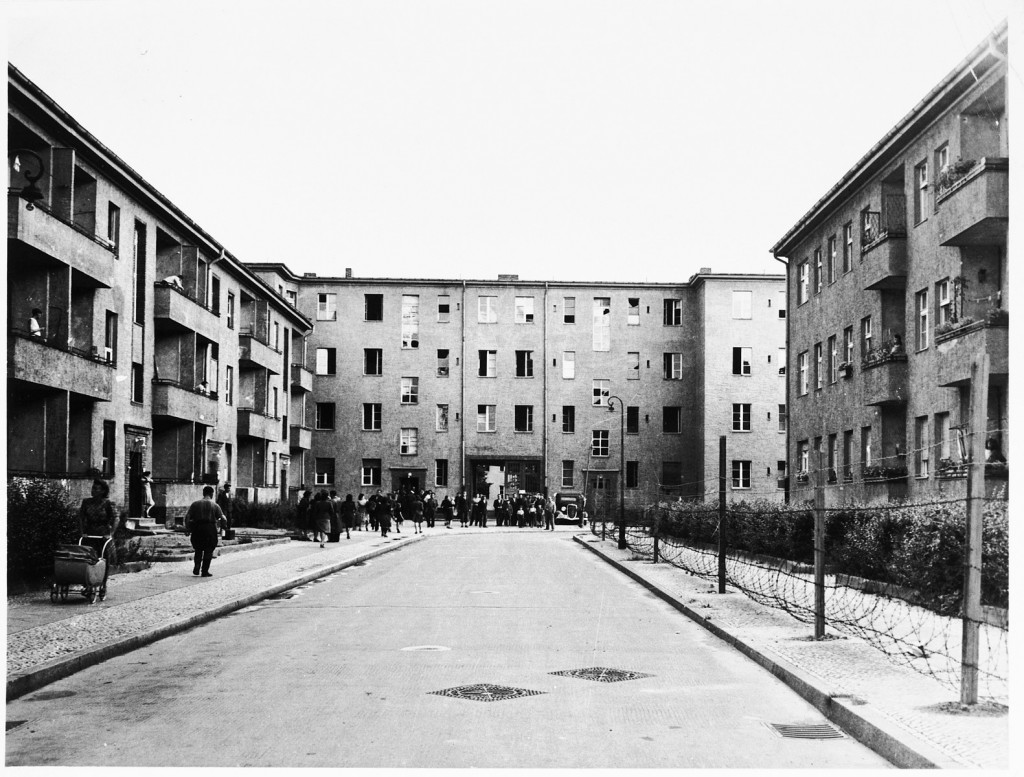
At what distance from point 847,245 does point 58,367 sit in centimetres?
2271

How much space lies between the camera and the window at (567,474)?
69562 mm

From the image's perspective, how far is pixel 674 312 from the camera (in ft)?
231

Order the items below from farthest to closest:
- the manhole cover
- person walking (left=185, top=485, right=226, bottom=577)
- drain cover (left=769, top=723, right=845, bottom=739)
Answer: person walking (left=185, top=485, right=226, bottom=577) < the manhole cover < drain cover (left=769, top=723, right=845, bottom=739)

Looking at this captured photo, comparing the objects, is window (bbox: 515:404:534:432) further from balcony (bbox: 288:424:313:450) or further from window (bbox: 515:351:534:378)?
balcony (bbox: 288:424:313:450)

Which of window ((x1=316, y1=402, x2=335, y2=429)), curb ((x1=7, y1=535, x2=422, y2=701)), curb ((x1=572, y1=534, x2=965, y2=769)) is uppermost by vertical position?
window ((x1=316, y1=402, x2=335, y2=429))

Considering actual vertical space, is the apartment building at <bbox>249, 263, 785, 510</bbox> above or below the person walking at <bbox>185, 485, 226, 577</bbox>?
above

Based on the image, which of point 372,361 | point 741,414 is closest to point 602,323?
point 741,414

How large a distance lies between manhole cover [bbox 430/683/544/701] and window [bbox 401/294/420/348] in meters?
60.4

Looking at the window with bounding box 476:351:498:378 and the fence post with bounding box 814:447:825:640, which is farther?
the window with bounding box 476:351:498:378

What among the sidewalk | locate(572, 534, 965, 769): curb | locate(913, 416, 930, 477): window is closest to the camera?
locate(572, 534, 965, 769): curb

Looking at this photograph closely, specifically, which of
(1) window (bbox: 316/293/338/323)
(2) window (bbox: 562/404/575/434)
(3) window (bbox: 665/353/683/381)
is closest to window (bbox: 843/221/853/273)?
(3) window (bbox: 665/353/683/381)

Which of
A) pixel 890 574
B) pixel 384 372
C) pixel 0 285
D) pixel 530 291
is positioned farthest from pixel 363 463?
pixel 0 285

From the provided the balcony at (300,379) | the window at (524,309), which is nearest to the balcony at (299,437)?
the balcony at (300,379)

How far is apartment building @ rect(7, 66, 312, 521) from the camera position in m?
28.4
